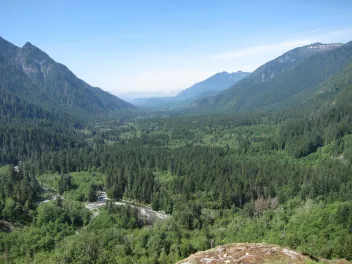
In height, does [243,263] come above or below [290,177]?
above

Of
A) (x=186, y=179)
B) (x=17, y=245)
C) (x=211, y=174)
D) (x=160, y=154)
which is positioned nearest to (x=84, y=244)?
(x=17, y=245)

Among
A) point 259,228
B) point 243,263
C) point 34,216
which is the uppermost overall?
point 243,263

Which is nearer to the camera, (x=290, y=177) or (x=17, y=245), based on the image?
(x=17, y=245)

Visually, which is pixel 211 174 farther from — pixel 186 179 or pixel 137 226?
pixel 137 226

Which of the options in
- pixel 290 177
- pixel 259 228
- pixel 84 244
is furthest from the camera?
pixel 290 177

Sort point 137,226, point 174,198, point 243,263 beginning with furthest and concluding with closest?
point 174,198 < point 137,226 < point 243,263

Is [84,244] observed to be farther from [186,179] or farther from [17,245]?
[186,179]
